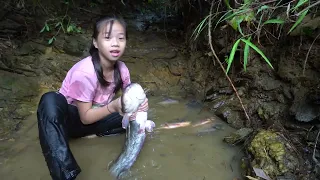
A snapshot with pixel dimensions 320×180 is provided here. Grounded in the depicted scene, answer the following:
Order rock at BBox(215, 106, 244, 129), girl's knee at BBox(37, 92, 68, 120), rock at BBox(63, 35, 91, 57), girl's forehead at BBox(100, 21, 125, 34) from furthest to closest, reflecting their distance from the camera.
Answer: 1. rock at BBox(63, 35, 91, 57)
2. rock at BBox(215, 106, 244, 129)
3. girl's forehead at BBox(100, 21, 125, 34)
4. girl's knee at BBox(37, 92, 68, 120)

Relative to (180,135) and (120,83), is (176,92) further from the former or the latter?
(120,83)

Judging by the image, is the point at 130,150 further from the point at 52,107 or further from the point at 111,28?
the point at 111,28

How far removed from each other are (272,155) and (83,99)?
135cm

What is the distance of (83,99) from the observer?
2117 mm

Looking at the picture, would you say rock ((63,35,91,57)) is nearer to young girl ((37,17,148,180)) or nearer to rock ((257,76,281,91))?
young girl ((37,17,148,180))

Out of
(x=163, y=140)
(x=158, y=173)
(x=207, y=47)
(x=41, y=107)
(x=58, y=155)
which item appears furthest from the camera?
(x=207, y=47)

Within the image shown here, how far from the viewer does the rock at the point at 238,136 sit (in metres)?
2.46

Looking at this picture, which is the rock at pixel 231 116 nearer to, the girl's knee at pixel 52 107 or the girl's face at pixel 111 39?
the girl's face at pixel 111 39

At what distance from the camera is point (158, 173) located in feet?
7.18

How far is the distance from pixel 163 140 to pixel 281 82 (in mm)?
1117

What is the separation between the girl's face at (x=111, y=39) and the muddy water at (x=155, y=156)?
793mm

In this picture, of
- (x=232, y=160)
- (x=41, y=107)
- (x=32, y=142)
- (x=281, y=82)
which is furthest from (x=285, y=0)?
(x=32, y=142)

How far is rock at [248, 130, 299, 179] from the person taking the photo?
80.7 inches

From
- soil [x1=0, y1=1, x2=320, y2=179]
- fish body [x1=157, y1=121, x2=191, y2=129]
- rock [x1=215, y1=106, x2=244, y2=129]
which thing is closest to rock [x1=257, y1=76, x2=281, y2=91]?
soil [x1=0, y1=1, x2=320, y2=179]
